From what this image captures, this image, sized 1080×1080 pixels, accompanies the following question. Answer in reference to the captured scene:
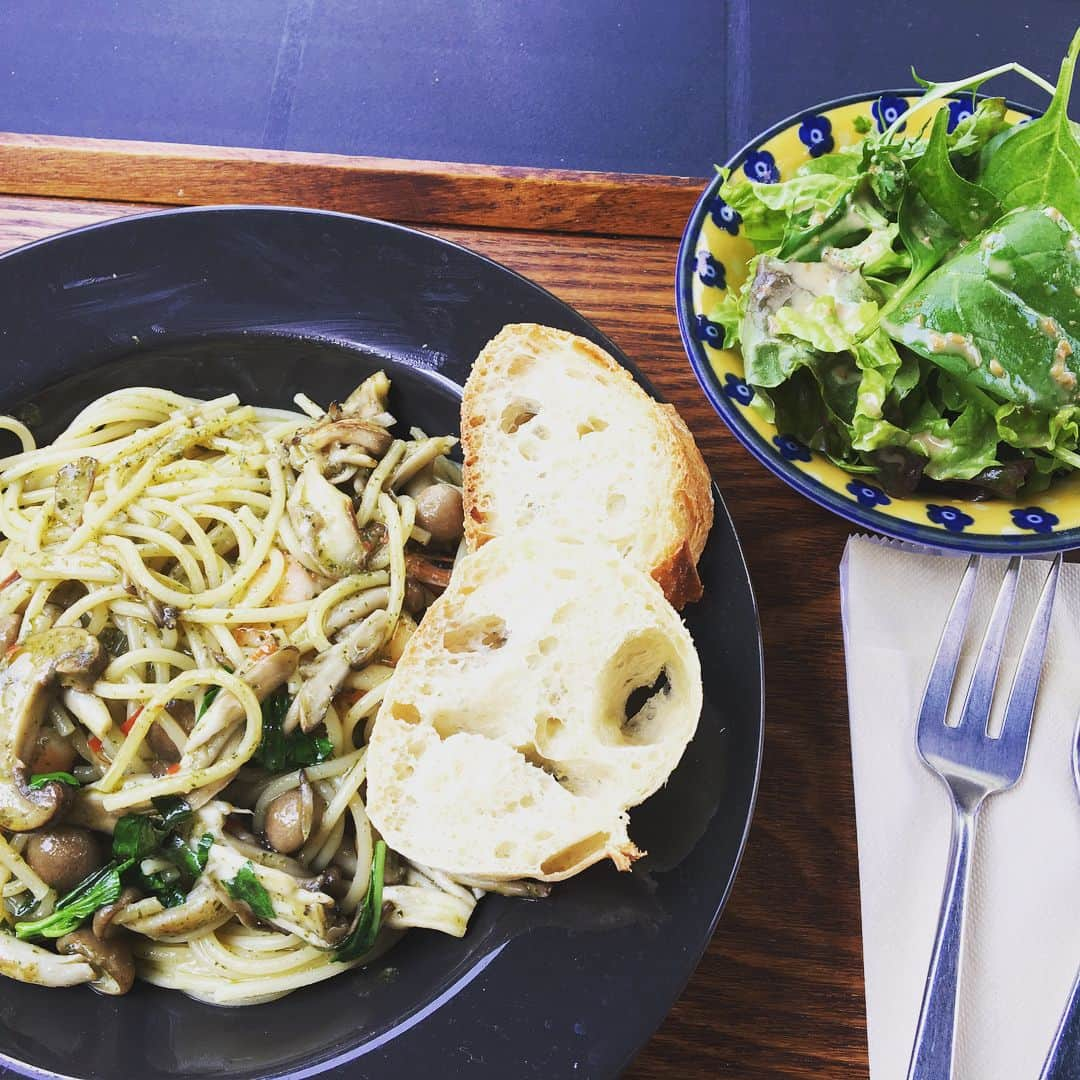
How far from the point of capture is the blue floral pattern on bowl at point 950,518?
2.19 m

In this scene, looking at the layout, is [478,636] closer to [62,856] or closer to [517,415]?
[517,415]

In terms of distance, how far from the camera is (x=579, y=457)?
2.39 m

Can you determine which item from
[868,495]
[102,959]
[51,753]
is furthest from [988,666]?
[51,753]

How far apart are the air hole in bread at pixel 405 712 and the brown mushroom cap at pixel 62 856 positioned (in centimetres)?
71

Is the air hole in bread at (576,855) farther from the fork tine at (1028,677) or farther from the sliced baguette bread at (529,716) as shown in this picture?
the fork tine at (1028,677)

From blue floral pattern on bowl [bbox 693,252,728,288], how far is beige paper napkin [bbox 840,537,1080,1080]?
759 mm

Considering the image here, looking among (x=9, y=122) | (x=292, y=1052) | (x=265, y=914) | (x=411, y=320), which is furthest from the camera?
(x=9, y=122)

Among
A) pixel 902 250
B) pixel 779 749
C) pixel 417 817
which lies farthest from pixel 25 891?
pixel 902 250

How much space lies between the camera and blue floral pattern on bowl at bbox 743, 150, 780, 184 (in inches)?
100

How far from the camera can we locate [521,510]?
7.73ft

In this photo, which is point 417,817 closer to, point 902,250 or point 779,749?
point 779,749

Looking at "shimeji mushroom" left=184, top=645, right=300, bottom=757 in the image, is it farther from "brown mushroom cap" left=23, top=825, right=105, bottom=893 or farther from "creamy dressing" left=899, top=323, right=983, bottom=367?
"creamy dressing" left=899, top=323, right=983, bottom=367

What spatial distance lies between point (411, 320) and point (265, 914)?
1486 millimetres

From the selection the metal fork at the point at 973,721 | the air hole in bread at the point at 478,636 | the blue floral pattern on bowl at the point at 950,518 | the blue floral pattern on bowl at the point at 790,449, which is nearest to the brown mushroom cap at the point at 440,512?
the air hole in bread at the point at 478,636
